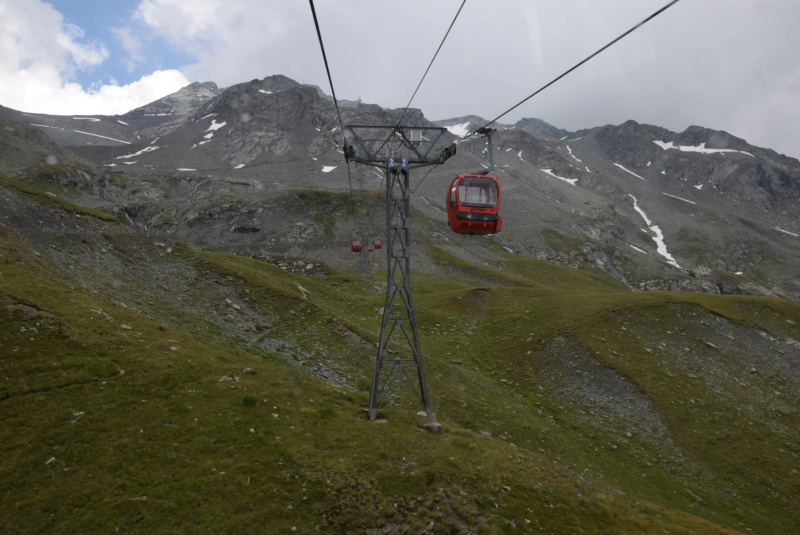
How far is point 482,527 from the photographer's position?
38.9 ft

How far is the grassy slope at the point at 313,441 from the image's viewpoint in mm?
11742

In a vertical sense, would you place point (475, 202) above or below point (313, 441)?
above

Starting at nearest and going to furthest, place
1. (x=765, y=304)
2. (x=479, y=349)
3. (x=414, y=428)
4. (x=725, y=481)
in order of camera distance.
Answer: (x=414, y=428) → (x=725, y=481) → (x=479, y=349) → (x=765, y=304)

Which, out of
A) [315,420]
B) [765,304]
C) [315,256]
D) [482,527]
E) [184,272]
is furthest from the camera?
[315,256]

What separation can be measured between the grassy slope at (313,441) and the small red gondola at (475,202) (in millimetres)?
10679

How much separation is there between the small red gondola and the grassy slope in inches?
420

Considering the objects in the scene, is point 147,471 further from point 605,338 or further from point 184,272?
point 605,338

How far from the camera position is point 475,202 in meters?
21.2

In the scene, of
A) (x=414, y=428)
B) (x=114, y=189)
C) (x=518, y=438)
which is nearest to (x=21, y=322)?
(x=414, y=428)

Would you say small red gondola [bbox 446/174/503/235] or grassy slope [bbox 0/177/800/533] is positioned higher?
small red gondola [bbox 446/174/503/235]

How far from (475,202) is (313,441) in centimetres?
1390

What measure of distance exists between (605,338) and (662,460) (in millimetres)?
14317

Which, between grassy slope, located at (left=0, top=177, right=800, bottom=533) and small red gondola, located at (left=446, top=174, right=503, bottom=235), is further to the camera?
small red gondola, located at (left=446, top=174, right=503, bottom=235)

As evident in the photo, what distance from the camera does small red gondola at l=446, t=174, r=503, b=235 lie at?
21.0 metres
